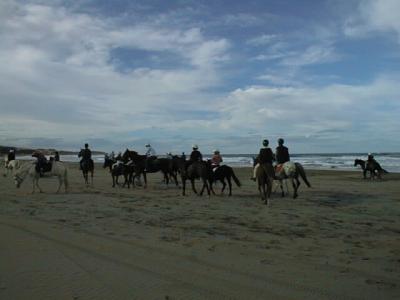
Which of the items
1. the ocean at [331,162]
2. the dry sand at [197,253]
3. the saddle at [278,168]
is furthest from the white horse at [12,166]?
the ocean at [331,162]

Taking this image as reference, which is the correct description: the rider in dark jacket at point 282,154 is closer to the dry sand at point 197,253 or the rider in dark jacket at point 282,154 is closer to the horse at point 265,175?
the horse at point 265,175

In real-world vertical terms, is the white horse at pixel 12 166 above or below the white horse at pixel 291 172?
above

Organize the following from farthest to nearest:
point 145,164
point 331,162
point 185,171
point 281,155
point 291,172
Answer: point 331,162 → point 145,164 → point 185,171 → point 281,155 → point 291,172

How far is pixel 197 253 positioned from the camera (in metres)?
7.28

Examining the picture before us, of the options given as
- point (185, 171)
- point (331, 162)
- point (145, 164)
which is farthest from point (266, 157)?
point (331, 162)

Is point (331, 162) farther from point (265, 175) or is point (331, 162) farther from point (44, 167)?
point (44, 167)

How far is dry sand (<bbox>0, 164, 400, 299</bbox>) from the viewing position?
18.0 feet

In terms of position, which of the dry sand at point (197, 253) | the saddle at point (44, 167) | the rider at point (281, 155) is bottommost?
the dry sand at point (197, 253)

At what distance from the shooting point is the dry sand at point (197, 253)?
18.0ft

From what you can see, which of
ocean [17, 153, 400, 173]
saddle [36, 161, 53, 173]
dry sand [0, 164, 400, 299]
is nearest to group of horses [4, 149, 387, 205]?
saddle [36, 161, 53, 173]

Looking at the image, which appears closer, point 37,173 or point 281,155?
point 281,155

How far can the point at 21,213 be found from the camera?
1172 cm

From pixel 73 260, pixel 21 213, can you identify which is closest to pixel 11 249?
pixel 73 260

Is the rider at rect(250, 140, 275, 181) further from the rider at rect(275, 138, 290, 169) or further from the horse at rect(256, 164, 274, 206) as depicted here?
the rider at rect(275, 138, 290, 169)
